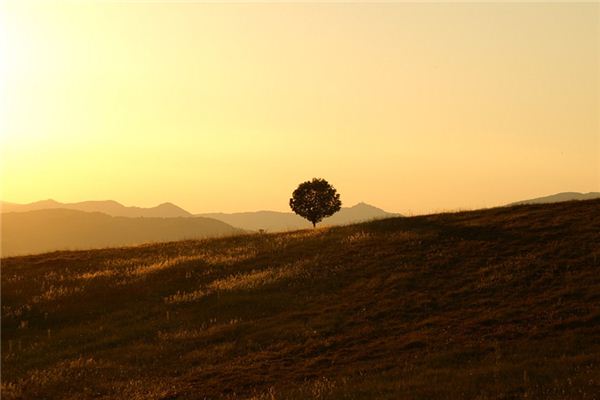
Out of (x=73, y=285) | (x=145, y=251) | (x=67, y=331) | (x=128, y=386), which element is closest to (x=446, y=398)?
(x=128, y=386)

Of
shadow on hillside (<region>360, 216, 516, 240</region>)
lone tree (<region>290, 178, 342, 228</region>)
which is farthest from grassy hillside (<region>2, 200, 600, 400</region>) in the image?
lone tree (<region>290, 178, 342, 228</region>)

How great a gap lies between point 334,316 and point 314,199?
1717 inches

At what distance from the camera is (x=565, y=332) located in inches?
807

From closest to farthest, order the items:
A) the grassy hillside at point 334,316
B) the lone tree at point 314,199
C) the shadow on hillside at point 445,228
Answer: the grassy hillside at point 334,316 < the shadow on hillside at point 445,228 < the lone tree at point 314,199

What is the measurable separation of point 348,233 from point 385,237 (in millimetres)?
4466

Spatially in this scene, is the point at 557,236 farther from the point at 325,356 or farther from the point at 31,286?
the point at 31,286

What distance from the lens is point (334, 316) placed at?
2638 centimetres

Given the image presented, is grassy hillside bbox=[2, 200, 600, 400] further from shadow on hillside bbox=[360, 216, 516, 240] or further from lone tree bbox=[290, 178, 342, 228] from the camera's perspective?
lone tree bbox=[290, 178, 342, 228]

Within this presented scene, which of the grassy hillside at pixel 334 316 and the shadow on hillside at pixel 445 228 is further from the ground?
the shadow on hillside at pixel 445 228

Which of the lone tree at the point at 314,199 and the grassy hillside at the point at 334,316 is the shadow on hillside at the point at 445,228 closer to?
the grassy hillside at the point at 334,316

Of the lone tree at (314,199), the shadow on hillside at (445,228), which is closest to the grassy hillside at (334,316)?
the shadow on hillside at (445,228)

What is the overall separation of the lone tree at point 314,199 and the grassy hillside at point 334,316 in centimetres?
2403

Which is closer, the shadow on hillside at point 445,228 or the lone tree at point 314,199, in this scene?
the shadow on hillside at point 445,228

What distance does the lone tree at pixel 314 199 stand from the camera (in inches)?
2746
